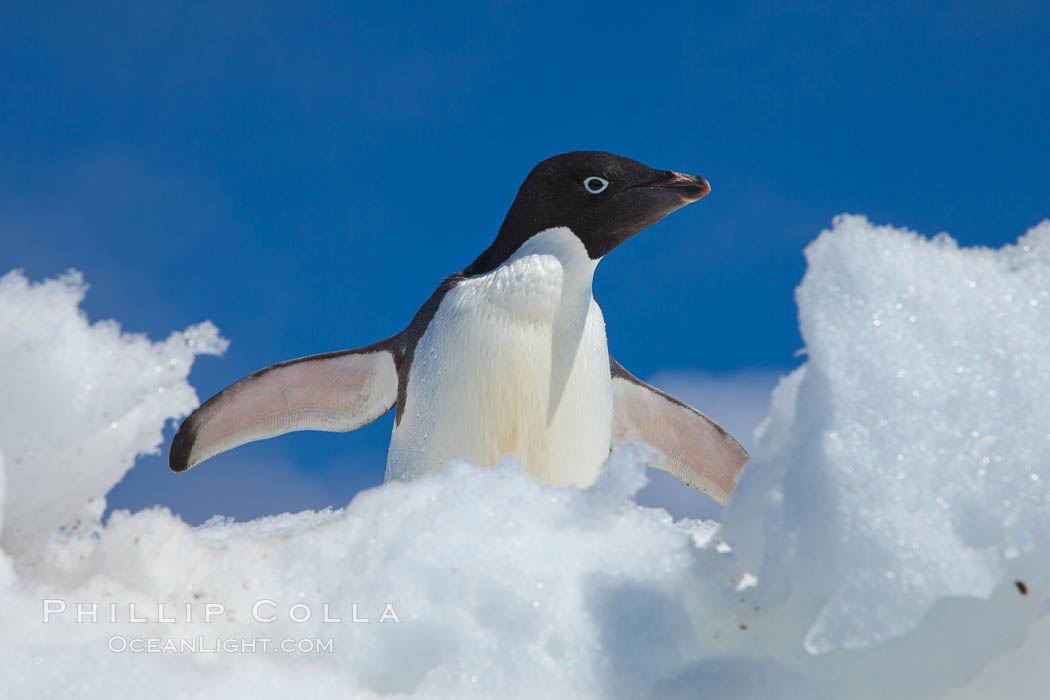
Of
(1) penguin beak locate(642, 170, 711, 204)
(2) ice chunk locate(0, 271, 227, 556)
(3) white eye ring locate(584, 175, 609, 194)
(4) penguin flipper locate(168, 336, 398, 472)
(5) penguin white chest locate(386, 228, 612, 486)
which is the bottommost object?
(2) ice chunk locate(0, 271, 227, 556)

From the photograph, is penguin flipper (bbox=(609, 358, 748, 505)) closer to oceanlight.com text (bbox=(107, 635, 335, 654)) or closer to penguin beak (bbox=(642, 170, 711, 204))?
penguin beak (bbox=(642, 170, 711, 204))

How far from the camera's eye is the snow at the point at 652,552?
1.00 meters

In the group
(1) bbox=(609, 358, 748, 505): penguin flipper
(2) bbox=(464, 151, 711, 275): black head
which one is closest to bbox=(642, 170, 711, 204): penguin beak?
(2) bbox=(464, 151, 711, 275): black head

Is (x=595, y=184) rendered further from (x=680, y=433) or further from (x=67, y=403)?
(x=67, y=403)

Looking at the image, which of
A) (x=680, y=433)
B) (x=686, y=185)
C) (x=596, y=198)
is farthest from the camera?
(x=680, y=433)

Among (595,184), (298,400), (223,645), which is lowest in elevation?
(223,645)

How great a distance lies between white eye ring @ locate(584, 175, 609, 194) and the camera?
3.75m

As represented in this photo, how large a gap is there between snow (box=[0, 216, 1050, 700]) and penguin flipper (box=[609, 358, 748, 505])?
3.21 metres

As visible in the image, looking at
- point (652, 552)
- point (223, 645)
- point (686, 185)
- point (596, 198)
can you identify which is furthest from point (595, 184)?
point (223, 645)

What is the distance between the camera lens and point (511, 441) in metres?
3.38

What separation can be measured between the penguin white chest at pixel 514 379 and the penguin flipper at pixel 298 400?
542 mm

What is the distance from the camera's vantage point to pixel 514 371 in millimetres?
3365

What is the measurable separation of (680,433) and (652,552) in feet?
11.3

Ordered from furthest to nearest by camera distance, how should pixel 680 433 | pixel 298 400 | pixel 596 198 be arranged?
pixel 680 433 → pixel 298 400 → pixel 596 198
